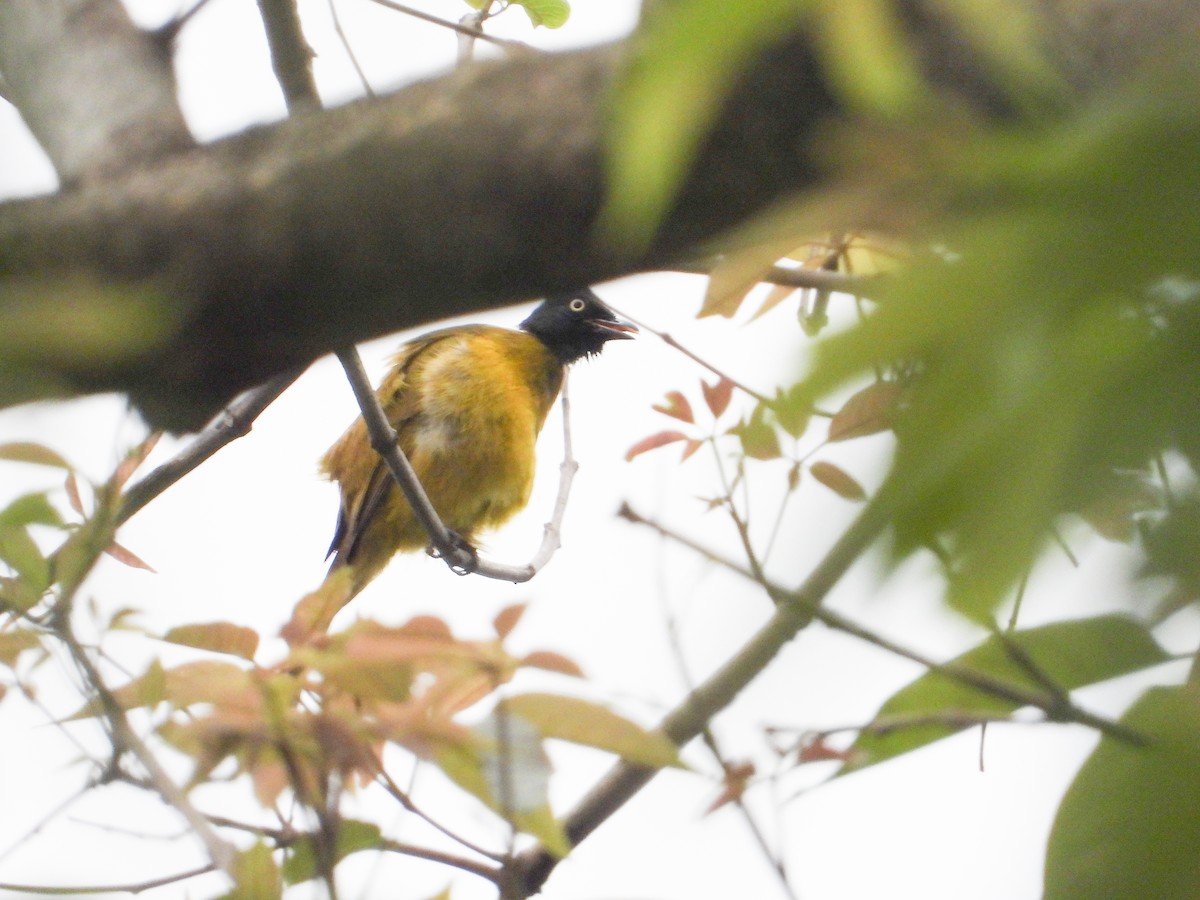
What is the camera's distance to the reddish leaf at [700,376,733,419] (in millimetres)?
3135

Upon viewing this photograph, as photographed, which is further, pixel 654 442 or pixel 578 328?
pixel 578 328

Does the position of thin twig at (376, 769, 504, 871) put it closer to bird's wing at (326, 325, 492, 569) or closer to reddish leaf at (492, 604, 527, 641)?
reddish leaf at (492, 604, 527, 641)

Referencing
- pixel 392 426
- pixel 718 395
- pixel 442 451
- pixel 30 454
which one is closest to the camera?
pixel 30 454

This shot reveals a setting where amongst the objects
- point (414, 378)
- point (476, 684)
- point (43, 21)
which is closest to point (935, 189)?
point (476, 684)

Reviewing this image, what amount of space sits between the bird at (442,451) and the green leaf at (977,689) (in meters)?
4.44

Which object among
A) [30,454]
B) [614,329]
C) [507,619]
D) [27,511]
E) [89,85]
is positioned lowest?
[507,619]

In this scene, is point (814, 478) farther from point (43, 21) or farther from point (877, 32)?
point (43, 21)

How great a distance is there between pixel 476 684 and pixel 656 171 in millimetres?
1371

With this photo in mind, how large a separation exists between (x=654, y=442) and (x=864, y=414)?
2090mm

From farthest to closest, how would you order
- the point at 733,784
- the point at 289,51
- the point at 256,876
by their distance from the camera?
1. the point at 733,784
2. the point at 289,51
3. the point at 256,876

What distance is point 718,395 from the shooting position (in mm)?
3172

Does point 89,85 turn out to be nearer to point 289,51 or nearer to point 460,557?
point 289,51

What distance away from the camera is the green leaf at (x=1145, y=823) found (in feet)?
2.60

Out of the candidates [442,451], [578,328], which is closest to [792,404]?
[442,451]
